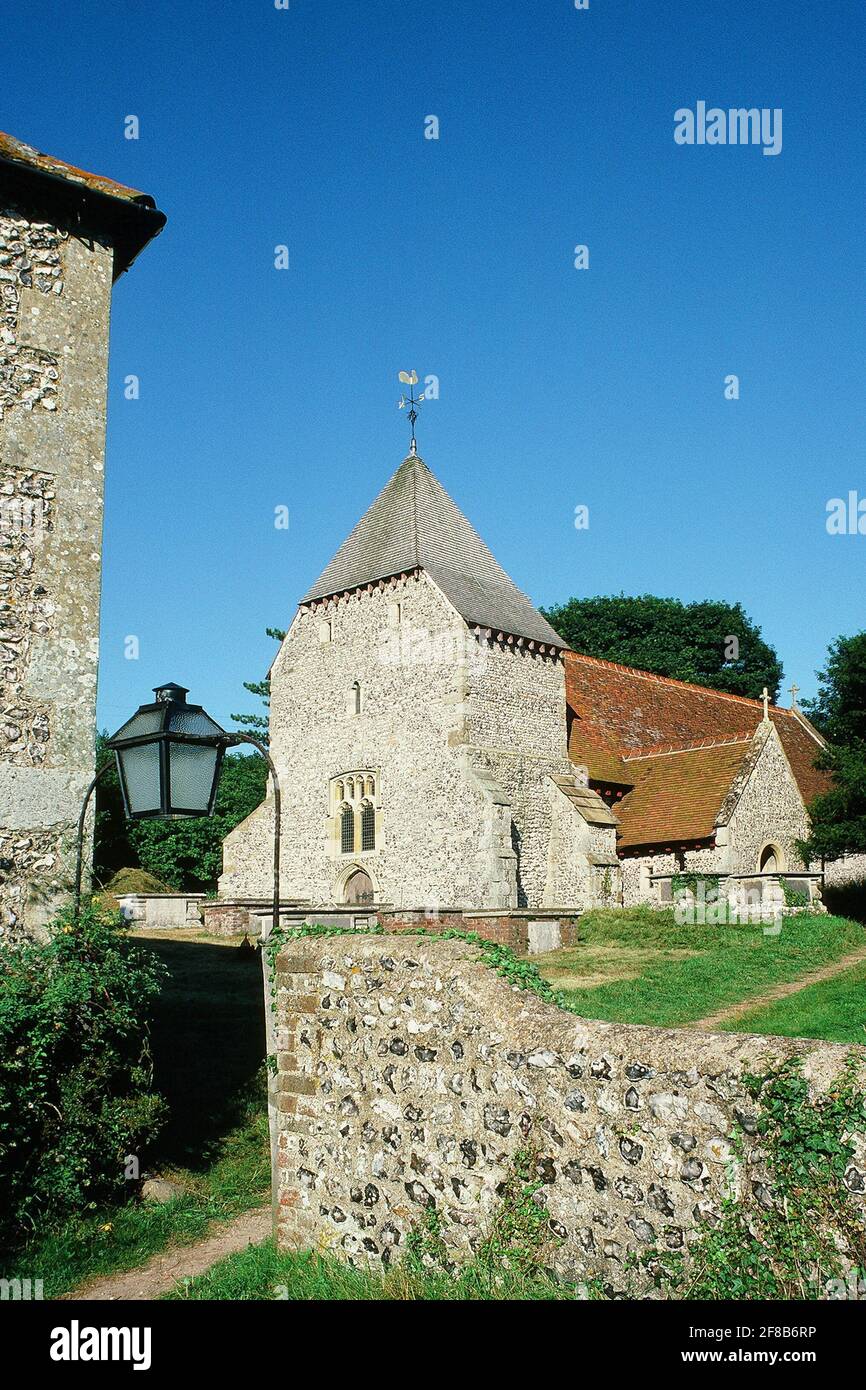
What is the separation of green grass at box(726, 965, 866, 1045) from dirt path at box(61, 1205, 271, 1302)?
235 inches

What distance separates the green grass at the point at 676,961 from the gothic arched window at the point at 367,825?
252 inches

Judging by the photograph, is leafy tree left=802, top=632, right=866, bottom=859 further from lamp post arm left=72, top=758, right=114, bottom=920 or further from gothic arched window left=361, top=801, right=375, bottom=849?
lamp post arm left=72, top=758, right=114, bottom=920

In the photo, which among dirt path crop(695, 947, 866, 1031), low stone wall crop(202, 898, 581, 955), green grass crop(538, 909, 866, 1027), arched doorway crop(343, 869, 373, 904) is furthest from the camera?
arched doorway crop(343, 869, 373, 904)

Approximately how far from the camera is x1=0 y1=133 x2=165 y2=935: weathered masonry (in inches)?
325

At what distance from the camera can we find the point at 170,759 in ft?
24.4

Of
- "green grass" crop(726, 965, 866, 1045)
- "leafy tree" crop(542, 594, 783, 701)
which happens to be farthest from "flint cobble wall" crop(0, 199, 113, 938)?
"leafy tree" crop(542, 594, 783, 701)

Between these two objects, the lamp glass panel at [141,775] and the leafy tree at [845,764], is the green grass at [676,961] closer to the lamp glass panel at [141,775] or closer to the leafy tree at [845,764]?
the leafy tree at [845,764]

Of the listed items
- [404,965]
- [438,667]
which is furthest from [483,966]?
[438,667]

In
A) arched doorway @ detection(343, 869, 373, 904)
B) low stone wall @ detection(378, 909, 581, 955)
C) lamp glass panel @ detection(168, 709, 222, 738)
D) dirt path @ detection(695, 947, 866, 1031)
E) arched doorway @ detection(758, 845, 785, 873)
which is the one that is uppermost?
lamp glass panel @ detection(168, 709, 222, 738)

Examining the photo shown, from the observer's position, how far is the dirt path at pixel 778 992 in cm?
1301

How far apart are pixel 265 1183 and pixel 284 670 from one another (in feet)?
75.5

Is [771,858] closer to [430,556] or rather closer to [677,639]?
[430,556]

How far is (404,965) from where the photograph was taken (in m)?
6.56
